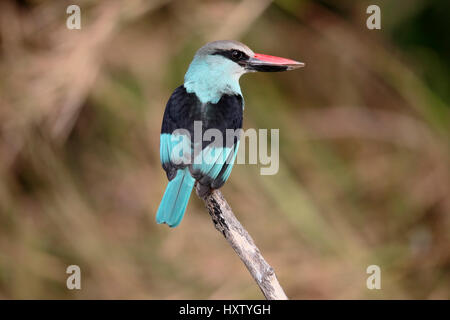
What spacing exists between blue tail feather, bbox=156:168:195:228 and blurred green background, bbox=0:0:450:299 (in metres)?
1.45

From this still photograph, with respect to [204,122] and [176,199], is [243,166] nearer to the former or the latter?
[204,122]

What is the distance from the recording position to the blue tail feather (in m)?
2.58

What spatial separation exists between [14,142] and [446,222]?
3177 mm

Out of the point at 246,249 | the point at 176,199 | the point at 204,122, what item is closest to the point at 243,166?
the point at 204,122

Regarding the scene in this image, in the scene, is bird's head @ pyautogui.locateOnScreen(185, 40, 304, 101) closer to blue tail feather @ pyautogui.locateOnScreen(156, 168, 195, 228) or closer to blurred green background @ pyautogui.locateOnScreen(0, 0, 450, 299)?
blue tail feather @ pyautogui.locateOnScreen(156, 168, 195, 228)

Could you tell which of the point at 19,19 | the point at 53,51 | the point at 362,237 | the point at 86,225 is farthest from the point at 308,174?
the point at 19,19

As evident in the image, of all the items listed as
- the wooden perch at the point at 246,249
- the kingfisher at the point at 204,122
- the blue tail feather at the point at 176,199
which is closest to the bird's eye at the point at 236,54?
the kingfisher at the point at 204,122

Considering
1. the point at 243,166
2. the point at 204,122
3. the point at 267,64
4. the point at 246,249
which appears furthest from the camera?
the point at 243,166

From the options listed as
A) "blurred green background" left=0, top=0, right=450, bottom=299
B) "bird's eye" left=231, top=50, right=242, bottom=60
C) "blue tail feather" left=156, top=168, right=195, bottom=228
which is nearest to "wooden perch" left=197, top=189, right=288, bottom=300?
"blue tail feather" left=156, top=168, right=195, bottom=228

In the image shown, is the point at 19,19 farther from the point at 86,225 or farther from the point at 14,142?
the point at 86,225

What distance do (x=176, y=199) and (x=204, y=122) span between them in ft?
1.35

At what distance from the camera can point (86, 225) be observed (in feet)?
14.4

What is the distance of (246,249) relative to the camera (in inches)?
87.4

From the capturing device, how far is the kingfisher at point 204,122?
262cm
